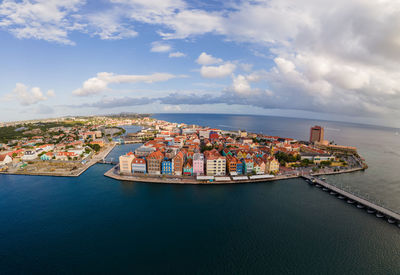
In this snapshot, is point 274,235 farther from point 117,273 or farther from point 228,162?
point 228,162

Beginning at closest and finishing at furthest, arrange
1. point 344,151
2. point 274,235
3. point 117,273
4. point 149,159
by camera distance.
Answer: point 117,273, point 274,235, point 149,159, point 344,151

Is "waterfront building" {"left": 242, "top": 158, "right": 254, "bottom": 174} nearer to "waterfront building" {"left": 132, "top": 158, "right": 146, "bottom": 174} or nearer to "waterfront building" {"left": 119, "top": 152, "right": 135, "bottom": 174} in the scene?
"waterfront building" {"left": 132, "top": 158, "right": 146, "bottom": 174}

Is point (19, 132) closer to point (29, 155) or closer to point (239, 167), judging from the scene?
point (29, 155)

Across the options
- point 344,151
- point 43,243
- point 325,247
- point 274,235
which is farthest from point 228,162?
point 344,151

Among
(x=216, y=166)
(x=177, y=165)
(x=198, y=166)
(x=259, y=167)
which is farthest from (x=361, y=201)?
(x=177, y=165)

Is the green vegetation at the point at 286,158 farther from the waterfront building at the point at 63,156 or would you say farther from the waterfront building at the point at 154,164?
the waterfront building at the point at 63,156

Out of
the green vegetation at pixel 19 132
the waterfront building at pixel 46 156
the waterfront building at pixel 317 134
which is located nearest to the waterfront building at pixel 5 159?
the waterfront building at pixel 46 156
